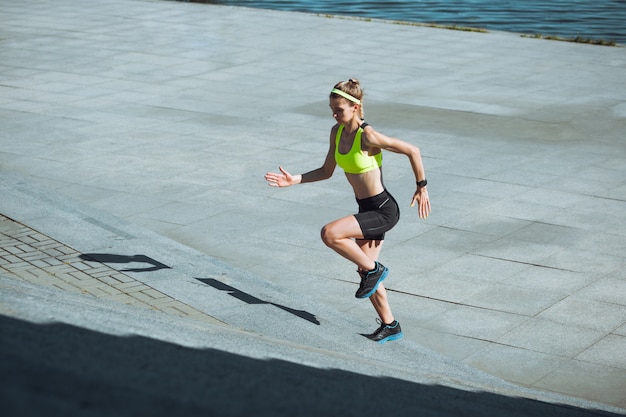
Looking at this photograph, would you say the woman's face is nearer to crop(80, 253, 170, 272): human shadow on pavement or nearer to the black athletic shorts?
the black athletic shorts

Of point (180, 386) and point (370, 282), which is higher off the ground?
point (180, 386)

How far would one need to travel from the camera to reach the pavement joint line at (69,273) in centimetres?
830

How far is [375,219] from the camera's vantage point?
7.79 m

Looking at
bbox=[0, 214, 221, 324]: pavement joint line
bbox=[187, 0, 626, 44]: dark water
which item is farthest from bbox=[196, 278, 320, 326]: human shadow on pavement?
bbox=[187, 0, 626, 44]: dark water

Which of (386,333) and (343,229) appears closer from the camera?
(343,229)

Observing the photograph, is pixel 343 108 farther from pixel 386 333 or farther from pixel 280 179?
pixel 386 333

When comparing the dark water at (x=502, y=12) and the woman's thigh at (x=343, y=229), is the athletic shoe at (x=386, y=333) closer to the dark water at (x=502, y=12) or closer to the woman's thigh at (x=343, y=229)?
the woman's thigh at (x=343, y=229)

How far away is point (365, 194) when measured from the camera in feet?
25.7

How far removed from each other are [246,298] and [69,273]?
1.66m

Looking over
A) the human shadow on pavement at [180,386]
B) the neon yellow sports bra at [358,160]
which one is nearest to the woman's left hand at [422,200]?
the neon yellow sports bra at [358,160]

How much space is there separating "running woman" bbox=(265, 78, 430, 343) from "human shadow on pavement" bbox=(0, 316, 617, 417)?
1.24m

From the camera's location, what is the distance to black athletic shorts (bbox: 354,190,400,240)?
7.77 m

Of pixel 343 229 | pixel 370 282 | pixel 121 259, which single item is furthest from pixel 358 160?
pixel 121 259

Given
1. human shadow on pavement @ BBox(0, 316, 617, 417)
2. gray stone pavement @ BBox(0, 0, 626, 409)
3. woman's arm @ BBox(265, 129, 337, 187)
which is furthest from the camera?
gray stone pavement @ BBox(0, 0, 626, 409)
